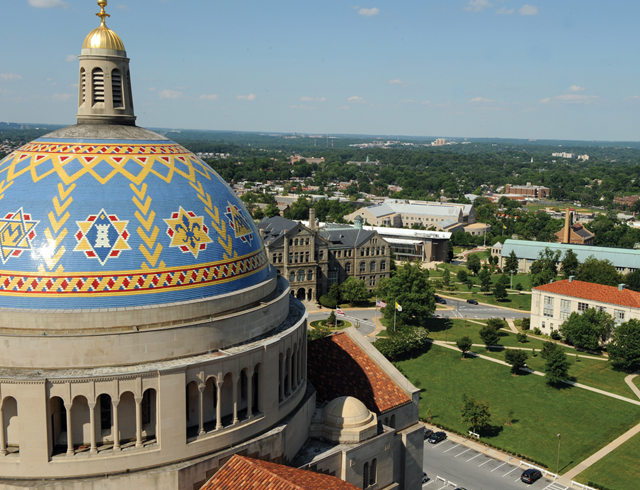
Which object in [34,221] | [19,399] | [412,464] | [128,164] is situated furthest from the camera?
[412,464]

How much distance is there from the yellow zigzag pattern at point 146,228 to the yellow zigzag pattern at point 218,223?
3.18 metres

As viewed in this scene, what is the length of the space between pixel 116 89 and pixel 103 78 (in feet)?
3.00

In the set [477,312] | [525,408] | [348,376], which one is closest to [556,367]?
[525,408]

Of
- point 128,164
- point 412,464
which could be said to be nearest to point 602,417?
point 412,464

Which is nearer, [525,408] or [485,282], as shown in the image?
[525,408]

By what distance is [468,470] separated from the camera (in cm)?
5797

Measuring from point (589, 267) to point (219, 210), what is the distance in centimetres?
9753

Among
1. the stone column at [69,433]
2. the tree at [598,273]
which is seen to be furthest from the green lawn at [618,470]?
the tree at [598,273]

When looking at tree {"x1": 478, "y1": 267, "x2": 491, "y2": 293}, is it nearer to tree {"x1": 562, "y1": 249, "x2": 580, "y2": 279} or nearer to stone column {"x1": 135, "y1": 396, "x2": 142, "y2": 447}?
tree {"x1": 562, "y1": 249, "x2": 580, "y2": 279}

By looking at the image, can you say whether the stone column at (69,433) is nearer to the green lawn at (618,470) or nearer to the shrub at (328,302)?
the green lawn at (618,470)

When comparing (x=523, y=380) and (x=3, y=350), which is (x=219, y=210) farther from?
(x=523, y=380)

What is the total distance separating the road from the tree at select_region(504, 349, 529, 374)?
24.6m

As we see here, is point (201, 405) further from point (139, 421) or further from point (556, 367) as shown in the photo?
point (556, 367)

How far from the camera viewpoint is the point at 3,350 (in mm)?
29531
